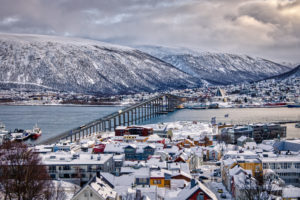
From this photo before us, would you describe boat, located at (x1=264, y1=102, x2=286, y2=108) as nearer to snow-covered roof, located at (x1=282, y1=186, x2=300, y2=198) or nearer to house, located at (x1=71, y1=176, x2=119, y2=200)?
snow-covered roof, located at (x1=282, y1=186, x2=300, y2=198)

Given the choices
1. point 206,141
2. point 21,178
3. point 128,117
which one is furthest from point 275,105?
point 21,178

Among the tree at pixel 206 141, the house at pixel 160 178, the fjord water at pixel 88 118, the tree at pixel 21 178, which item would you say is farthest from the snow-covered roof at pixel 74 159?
the fjord water at pixel 88 118

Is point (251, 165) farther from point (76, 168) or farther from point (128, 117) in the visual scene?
point (128, 117)

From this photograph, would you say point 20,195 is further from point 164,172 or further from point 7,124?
point 7,124

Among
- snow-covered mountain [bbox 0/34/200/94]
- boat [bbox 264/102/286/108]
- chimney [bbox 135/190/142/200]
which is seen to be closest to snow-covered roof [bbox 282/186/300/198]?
chimney [bbox 135/190/142/200]

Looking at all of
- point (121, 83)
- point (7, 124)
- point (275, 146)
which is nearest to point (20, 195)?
point (275, 146)

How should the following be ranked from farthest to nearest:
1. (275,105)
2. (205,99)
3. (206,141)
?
(205,99) → (275,105) → (206,141)
